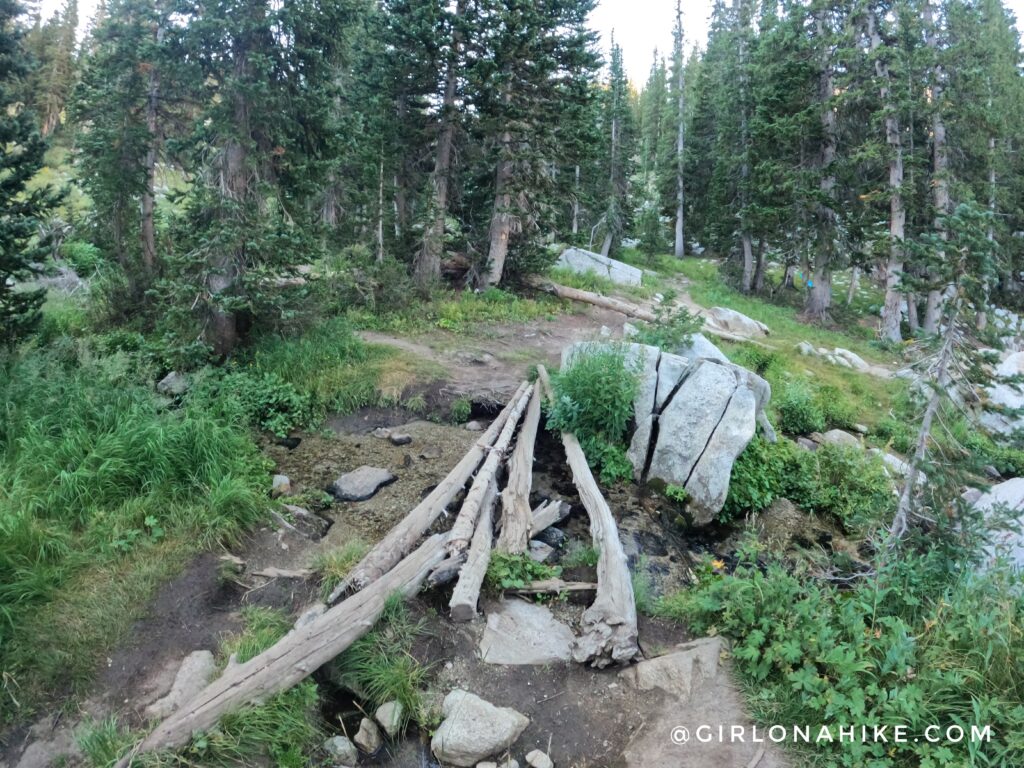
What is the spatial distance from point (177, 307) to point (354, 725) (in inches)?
325

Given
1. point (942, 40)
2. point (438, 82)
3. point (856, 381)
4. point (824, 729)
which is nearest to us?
point (824, 729)

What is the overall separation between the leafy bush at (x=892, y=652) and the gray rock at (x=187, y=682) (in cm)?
405

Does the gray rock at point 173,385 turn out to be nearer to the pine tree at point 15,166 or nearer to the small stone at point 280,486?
the pine tree at point 15,166

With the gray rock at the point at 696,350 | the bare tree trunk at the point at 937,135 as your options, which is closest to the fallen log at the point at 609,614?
the gray rock at the point at 696,350

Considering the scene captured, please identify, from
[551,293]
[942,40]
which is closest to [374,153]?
[551,293]

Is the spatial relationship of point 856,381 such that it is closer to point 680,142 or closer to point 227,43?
point 227,43

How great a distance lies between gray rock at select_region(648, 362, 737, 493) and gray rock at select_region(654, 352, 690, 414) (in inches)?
6.0

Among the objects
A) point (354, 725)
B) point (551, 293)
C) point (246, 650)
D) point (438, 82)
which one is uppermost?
point (438, 82)

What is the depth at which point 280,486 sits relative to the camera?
7449mm

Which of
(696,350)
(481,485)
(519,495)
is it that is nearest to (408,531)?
(481,485)

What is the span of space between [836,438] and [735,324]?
8.77m

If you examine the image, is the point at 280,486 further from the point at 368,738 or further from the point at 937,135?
the point at 937,135

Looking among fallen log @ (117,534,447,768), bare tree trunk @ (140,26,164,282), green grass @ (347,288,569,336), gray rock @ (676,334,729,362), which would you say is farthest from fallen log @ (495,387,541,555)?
bare tree trunk @ (140,26,164,282)

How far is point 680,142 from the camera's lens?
120 ft
